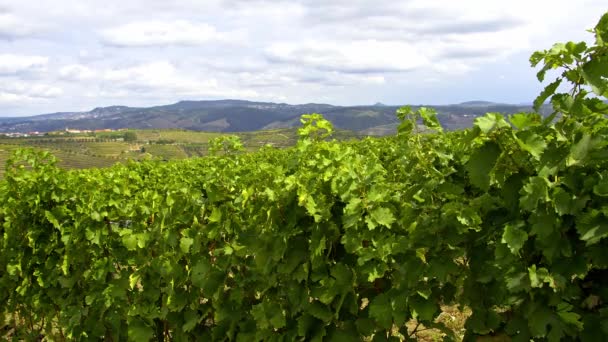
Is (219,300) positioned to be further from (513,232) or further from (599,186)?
(599,186)

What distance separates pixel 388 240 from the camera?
2760mm

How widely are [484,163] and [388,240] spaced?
29.5 inches

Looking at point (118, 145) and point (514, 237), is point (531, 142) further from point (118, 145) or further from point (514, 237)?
point (118, 145)

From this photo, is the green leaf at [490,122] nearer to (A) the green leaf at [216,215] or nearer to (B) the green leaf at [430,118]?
(B) the green leaf at [430,118]

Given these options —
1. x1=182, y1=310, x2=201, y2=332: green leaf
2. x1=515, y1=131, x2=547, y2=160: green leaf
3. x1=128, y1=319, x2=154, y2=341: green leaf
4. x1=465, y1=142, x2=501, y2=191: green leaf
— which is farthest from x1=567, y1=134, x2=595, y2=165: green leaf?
x1=128, y1=319, x2=154, y2=341: green leaf

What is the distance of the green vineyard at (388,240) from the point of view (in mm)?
2168

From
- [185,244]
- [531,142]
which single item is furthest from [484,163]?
[185,244]

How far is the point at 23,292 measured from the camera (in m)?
6.08

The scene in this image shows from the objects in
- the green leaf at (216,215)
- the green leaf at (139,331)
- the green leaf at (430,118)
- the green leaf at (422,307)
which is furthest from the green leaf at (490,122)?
the green leaf at (139,331)

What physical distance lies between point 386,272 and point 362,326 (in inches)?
13.9

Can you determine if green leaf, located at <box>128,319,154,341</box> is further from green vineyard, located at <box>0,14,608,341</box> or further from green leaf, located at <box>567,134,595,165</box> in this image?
green leaf, located at <box>567,134,595,165</box>

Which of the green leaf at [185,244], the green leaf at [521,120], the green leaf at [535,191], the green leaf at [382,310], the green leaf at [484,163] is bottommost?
the green leaf at [382,310]

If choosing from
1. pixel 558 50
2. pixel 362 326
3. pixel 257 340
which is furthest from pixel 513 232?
pixel 257 340

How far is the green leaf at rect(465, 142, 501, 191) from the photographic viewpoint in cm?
222
